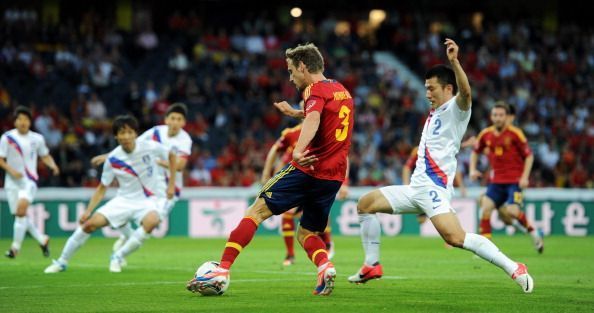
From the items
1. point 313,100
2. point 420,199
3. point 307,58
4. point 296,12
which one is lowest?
point 420,199

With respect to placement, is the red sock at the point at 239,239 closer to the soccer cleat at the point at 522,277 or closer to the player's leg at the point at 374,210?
the player's leg at the point at 374,210

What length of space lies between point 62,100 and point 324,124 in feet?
67.6

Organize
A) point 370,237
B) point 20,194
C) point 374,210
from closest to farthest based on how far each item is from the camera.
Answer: point 374,210 → point 370,237 → point 20,194

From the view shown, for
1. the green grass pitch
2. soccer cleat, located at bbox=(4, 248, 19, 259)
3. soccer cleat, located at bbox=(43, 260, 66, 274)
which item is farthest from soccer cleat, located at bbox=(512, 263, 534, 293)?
soccer cleat, located at bbox=(4, 248, 19, 259)

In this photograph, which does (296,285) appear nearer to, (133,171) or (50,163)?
(133,171)

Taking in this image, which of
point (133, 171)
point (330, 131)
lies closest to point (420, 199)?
point (330, 131)

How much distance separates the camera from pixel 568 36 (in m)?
37.7

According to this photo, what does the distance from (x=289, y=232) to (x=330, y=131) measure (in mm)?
5981

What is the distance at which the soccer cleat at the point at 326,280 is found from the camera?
376 inches

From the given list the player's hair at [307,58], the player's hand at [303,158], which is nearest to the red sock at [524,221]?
the player's hair at [307,58]

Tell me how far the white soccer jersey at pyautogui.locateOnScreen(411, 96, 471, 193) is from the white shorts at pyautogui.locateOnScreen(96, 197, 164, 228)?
180 inches

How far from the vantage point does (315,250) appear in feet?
32.3

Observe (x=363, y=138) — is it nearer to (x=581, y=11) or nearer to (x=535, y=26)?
(x=535, y=26)

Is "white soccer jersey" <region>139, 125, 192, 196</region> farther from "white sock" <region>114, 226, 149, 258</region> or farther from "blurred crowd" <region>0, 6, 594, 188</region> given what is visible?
"blurred crowd" <region>0, 6, 594, 188</region>
